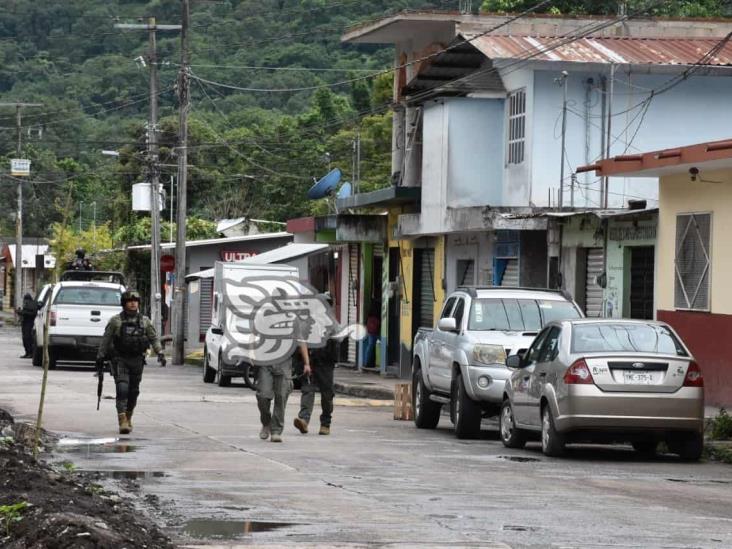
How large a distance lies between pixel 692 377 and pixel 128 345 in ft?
23.7

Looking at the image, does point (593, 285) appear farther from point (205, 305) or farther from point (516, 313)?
point (205, 305)

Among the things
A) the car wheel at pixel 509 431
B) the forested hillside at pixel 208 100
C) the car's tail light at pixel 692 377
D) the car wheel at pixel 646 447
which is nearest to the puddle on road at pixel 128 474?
the car wheel at pixel 509 431

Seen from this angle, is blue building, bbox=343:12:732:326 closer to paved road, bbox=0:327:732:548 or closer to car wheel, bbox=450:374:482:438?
car wheel, bbox=450:374:482:438

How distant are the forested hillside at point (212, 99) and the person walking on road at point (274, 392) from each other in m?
28.7

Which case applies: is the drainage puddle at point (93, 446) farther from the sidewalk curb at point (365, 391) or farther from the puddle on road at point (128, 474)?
the sidewalk curb at point (365, 391)

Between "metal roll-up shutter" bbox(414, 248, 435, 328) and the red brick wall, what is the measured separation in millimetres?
13237

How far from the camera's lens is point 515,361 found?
1941 cm

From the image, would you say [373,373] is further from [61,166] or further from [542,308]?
[61,166]

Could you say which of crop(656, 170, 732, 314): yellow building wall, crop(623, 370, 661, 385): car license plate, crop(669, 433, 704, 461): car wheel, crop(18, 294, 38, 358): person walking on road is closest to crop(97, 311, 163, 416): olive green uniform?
crop(623, 370, 661, 385): car license plate

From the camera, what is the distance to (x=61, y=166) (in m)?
93.6

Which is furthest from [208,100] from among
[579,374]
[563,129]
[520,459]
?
[579,374]

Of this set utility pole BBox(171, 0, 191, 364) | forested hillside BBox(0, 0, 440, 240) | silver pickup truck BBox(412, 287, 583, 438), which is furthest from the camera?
Answer: forested hillside BBox(0, 0, 440, 240)

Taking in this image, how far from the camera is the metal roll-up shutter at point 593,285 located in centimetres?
2834

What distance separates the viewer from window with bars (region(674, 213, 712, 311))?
80.4 ft
